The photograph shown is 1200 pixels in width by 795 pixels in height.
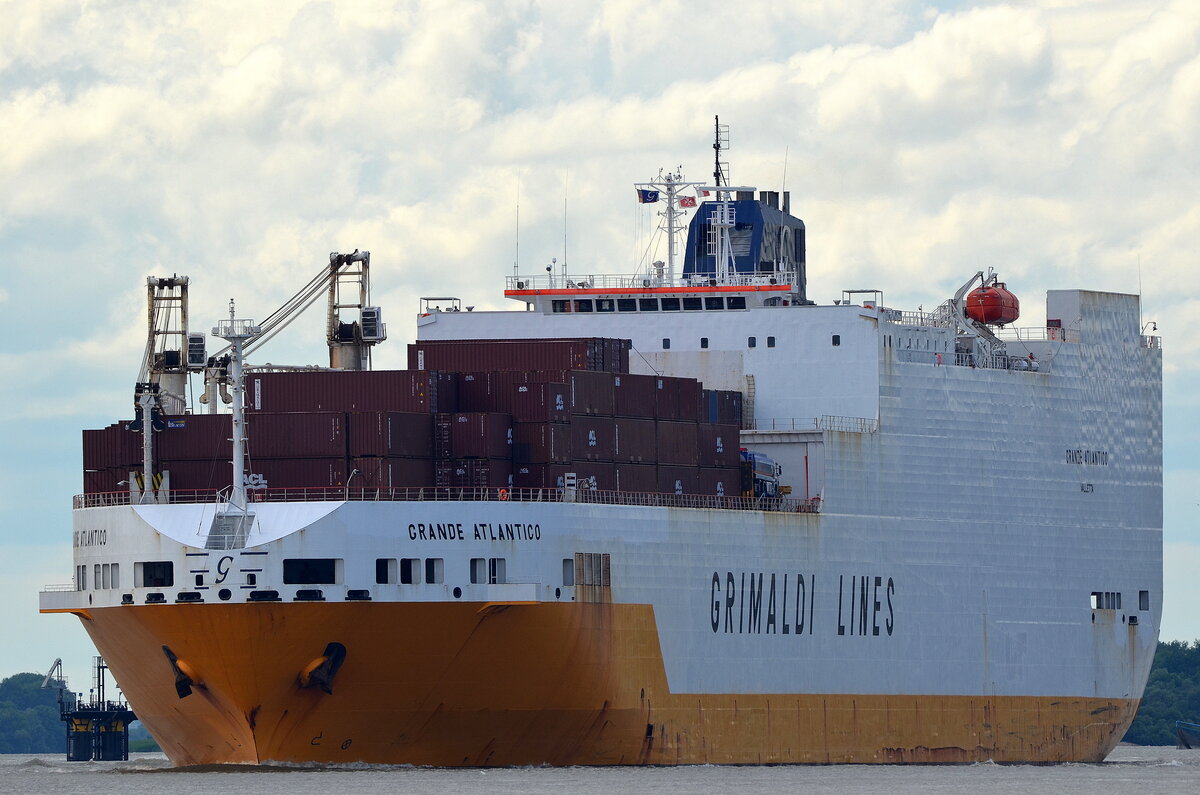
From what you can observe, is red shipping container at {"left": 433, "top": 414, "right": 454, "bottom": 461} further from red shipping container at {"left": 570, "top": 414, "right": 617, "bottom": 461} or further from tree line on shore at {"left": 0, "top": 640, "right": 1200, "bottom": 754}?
tree line on shore at {"left": 0, "top": 640, "right": 1200, "bottom": 754}

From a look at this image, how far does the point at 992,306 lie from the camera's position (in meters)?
68.4

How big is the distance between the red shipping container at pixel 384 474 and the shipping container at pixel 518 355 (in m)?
5.06

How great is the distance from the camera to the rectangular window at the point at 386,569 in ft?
168

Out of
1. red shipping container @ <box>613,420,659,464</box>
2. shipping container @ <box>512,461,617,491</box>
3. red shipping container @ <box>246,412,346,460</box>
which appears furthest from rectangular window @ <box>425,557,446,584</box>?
red shipping container @ <box>613,420,659,464</box>

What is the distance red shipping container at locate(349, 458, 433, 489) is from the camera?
5188cm

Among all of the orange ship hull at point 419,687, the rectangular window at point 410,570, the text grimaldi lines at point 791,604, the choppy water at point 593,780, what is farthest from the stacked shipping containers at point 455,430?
the choppy water at point 593,780

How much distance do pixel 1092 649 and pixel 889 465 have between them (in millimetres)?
9842

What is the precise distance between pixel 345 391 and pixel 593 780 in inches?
377

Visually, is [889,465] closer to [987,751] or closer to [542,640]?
[987,751]

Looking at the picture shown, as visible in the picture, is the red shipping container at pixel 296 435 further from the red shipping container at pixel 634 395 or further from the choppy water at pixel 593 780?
the red shipping container at pixel 634 395

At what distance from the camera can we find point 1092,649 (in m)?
68.8

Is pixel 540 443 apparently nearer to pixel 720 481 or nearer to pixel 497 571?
pixel 497 571

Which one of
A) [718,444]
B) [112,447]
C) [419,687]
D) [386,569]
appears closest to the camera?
[386,569]

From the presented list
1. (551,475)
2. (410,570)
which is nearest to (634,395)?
(551,475)
